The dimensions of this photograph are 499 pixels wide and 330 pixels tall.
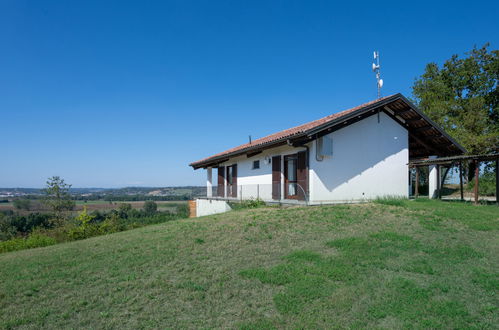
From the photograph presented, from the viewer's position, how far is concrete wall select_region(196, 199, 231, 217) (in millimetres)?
16875

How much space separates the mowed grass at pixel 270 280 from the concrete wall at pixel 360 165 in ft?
14.3

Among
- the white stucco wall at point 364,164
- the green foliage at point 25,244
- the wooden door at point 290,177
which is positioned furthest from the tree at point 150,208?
the white stucco wall at point 364,164

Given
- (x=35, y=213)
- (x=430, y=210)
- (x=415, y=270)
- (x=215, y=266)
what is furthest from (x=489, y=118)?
(x=35, y=213)

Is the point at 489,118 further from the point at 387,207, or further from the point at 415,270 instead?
the point at 415,270

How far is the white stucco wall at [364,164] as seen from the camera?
12.5 meters

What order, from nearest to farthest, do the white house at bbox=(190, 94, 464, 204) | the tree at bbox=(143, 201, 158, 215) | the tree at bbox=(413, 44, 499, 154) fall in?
the white house at bbox=(190, 94, 464, 204) → the tree at bbox=(413, 44, 499, 154) → the tree at bbox=(143, 201, 158, 215)

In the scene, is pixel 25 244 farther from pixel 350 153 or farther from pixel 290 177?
pixel 350 153

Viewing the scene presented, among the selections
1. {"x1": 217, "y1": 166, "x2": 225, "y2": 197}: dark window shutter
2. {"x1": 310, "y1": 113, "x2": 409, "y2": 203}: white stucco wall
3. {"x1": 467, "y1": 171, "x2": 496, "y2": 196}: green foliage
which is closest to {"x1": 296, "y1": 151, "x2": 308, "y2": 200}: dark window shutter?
{"x1": 310, "y1": 113, "x2": 409, "y2": 203}: white stucco wall

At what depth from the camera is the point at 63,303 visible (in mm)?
4363

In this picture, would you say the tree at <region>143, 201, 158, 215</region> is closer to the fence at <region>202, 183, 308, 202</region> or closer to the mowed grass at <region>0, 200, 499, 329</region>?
the fence at <region>202, 183, 308, 202</region>

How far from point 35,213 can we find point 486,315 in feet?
92.7

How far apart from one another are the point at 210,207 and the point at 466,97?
21.9 m

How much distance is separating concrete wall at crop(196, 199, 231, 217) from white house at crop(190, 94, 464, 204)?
1.37m

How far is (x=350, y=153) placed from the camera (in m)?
13.1
